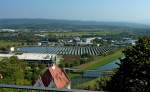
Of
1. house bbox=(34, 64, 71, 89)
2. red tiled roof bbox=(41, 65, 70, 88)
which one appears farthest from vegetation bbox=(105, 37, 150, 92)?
red tiled roof bbox=(41, 65, 70, 88)

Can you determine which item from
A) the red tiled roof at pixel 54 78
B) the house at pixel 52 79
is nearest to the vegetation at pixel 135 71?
the house at pixel 52 79

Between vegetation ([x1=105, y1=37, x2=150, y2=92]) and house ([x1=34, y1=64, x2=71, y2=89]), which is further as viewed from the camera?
house ([x1=34, y1=64, x2=71, y2=89])

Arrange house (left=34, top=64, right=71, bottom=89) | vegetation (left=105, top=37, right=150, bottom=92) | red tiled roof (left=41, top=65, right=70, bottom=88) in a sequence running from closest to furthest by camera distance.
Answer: vegetation (left=105, top=37, right=150, bottom=92) < house (left=34, top=64, right=71, bottom=89) < red tiled roof (left=41, top=65, right=70, bottom=88)

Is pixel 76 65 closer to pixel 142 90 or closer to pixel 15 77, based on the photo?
pixel 15 77

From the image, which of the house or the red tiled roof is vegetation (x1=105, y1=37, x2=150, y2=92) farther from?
the red tiled roof

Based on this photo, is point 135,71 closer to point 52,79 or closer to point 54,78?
point 52,79

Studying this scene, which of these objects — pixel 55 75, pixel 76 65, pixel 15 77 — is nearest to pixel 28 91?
pixel 55 75

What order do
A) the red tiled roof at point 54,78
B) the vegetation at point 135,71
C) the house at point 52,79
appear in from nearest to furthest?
the vegetation at point 135,71, the house at point 52,79, the red tiled roof at point 54,78

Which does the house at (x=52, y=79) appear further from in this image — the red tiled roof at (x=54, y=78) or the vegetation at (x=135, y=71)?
the vegetation at (x=135, y=71)

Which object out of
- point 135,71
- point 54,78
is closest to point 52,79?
point 54,78
